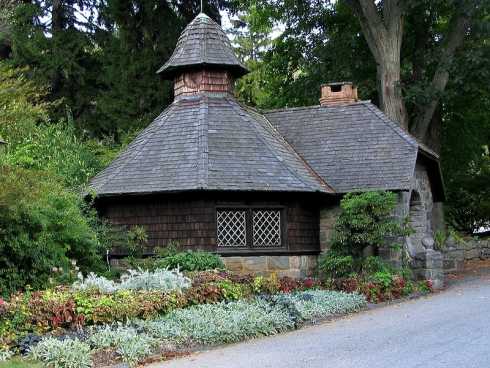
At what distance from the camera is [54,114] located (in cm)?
2372

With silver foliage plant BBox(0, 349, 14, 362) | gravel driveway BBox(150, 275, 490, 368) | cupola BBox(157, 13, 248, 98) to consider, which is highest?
cupola BBox(157, 13, 248, 98)

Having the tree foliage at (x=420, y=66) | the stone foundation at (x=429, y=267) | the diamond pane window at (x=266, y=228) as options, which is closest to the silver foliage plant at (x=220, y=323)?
the diamond pane window at (x=266, y=228)

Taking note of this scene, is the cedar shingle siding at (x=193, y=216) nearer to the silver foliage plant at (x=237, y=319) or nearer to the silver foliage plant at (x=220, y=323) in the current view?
the silver foliage plant at (x=237, y=319)

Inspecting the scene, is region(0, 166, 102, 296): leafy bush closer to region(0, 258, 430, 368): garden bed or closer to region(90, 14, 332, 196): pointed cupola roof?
region(0, 258, 430, 368): garden bed

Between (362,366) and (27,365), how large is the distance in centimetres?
347

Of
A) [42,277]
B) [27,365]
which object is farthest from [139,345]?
[42,277]

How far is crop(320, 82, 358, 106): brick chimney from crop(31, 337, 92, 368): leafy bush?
11.8 m

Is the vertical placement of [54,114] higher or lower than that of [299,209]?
higher

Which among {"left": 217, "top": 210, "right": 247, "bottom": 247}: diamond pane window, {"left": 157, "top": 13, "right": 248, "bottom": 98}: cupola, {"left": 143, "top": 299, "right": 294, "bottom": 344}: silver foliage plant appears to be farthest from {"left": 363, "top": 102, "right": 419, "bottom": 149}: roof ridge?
{"left": 143, "top": 299, "right": 294, "bottom": 344}: silver foliage plant

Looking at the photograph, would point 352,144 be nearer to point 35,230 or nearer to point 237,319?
point 35,230

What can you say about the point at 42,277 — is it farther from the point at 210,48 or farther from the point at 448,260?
the point at 448,260

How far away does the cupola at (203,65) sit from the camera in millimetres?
17016

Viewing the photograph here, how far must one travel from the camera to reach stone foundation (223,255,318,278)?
14312 millimetres

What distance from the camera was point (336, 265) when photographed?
1402cm
